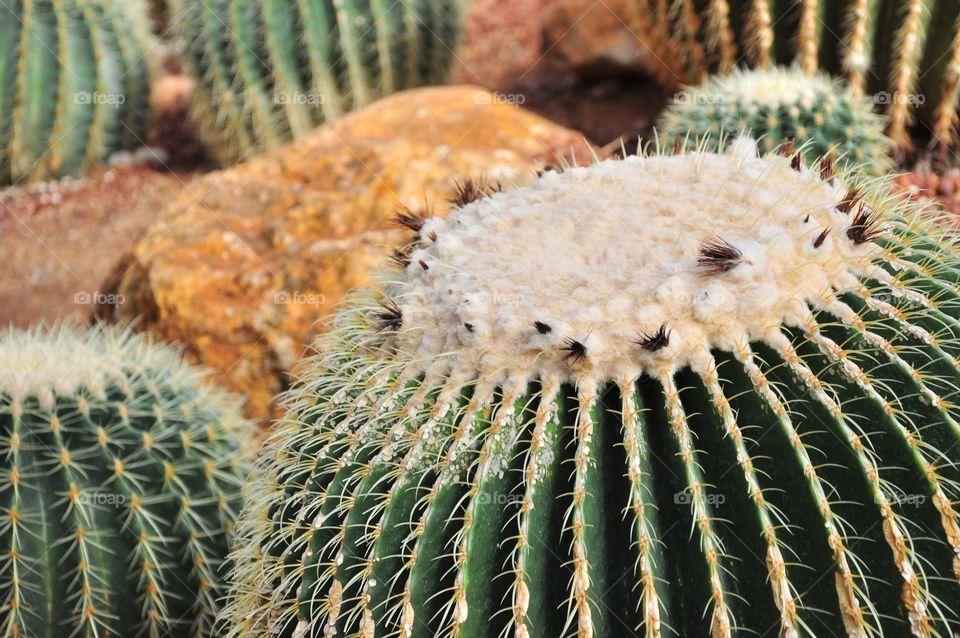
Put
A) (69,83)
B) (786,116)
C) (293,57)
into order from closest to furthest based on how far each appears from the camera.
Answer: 1. (786,116)
2. (293,57)
3. (69,83)

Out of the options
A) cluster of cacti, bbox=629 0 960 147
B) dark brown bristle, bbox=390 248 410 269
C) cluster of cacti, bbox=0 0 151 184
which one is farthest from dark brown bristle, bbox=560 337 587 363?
cluster of cacti, bbox=0 0 151 184

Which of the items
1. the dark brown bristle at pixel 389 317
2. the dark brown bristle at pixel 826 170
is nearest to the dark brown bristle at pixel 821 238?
the dark brown bristle at pixel 826 170

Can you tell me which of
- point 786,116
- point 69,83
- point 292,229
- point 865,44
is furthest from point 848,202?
point 69,83

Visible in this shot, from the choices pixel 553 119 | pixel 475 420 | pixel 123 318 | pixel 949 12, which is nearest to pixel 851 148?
pixel 949 12

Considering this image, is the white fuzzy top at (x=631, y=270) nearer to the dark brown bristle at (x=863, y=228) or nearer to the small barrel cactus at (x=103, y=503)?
the dark brown bristle at (x=863, y=228)

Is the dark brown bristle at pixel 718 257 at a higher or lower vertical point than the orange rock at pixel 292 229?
higher

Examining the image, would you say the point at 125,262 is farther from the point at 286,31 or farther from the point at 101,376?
the point at 286,31

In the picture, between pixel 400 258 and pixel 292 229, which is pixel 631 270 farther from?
pixel 292 229
